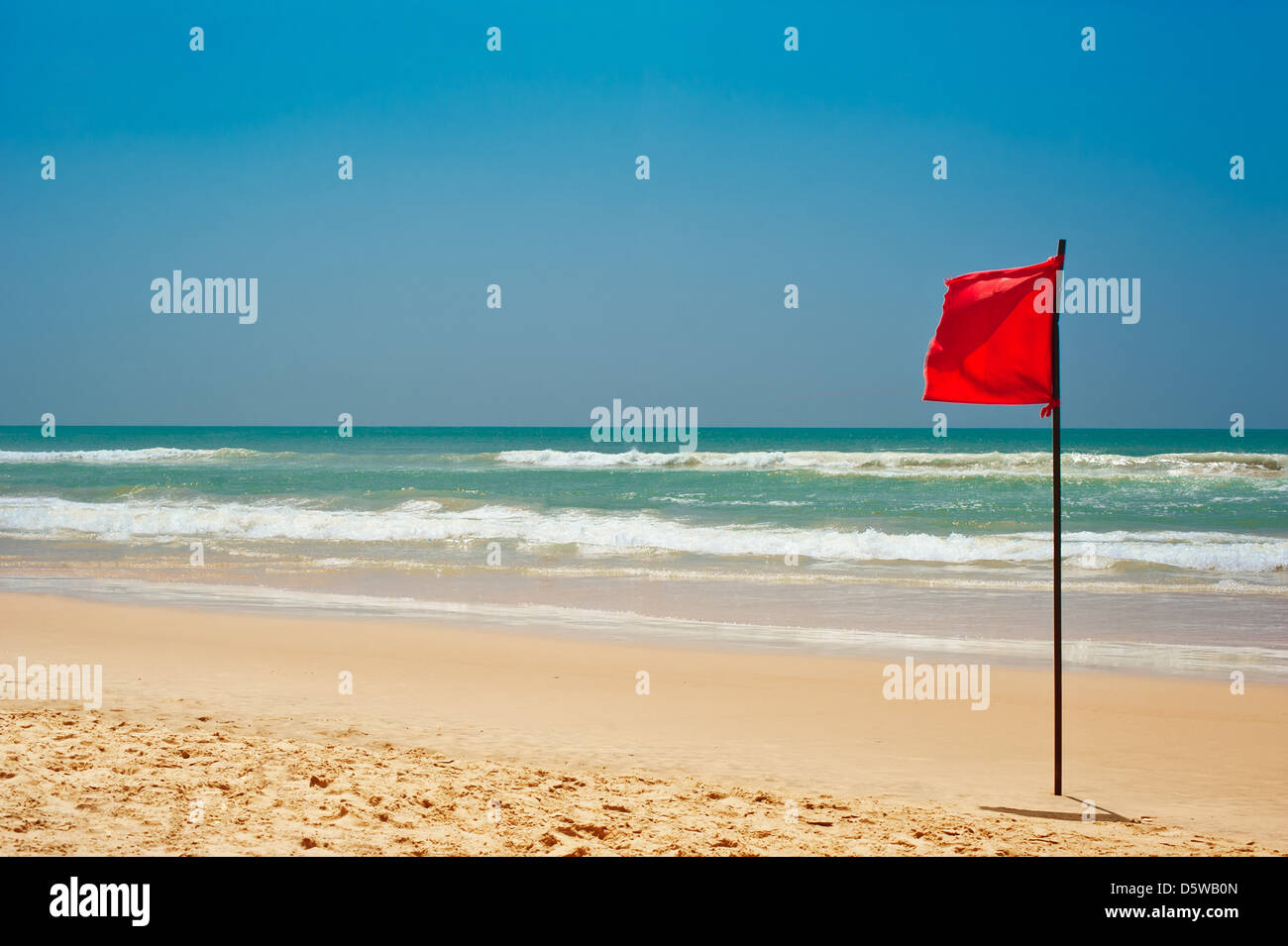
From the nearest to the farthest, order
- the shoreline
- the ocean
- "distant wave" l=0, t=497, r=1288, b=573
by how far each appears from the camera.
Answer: the shoreline, the ocean, "distant wave" l=0, t=497, r=1288, b=573

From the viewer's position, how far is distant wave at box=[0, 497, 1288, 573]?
51.5 feet

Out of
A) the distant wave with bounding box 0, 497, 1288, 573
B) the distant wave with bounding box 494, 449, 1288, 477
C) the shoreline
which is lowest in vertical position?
the shoreline

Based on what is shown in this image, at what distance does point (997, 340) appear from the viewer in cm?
522

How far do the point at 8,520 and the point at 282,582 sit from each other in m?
12.8

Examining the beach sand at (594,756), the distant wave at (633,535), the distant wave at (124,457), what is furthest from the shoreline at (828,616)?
the distant wave at (124,457)

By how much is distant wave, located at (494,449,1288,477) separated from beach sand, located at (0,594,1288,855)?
31332 mm

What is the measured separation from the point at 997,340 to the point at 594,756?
3517 mm

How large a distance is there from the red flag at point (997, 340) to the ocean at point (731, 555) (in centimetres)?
444

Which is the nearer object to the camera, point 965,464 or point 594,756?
point 594,756

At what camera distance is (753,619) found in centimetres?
1080

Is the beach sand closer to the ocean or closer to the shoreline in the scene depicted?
the shoreline

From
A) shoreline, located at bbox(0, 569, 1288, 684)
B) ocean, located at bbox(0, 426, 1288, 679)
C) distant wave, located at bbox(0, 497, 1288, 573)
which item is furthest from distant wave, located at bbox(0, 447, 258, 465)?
shoreline, located at bbox(0, 569, 1288, 684)

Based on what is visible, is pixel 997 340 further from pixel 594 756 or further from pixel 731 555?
pixel 731 555

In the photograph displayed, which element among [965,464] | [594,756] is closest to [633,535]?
[594,756]
